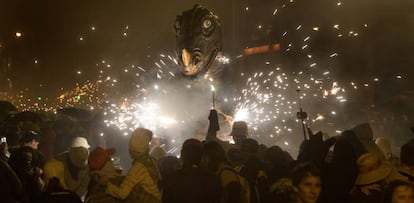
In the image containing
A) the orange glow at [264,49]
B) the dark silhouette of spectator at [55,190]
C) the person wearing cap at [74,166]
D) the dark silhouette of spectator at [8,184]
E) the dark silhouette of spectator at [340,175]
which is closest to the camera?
the dark silhouette of spectator at [55,190]

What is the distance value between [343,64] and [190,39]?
539 inches

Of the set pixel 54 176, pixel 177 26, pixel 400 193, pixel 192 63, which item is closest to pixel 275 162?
pixel 400 193

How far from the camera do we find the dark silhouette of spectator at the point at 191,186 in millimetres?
4938

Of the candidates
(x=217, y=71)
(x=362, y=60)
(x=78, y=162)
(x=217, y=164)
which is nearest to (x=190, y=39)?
(x=217, y=71)

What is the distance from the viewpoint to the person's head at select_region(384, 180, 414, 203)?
409 centimetres

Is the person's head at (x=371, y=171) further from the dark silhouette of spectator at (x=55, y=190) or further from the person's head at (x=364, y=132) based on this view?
the dark silhouette of spectator at (x=55, y=190)

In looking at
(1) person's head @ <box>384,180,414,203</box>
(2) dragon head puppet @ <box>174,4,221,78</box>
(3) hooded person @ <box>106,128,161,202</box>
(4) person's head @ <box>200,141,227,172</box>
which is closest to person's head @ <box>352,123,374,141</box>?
(4) person's head @ <box>200,141,227,172</box>

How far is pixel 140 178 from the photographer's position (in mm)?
4980

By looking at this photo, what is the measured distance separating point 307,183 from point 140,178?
1.80 metres

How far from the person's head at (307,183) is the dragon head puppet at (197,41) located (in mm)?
9534

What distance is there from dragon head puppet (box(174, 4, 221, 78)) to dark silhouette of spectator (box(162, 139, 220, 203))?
869 cm

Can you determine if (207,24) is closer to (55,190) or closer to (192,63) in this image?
(192,63)

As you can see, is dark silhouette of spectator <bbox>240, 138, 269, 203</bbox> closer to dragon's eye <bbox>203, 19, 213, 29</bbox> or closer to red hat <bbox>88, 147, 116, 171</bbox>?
red hat <bbox>88, 147, 116, 171</bbox>

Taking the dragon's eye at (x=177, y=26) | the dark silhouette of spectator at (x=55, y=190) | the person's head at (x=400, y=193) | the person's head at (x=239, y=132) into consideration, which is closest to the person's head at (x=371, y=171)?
the person's head at (x=400, y=193)
